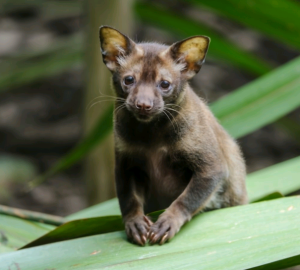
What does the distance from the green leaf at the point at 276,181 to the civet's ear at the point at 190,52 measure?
64 centimetres

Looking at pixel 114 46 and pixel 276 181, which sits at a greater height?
pixel 114 46

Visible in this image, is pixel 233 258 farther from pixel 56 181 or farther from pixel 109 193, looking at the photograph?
pixel 56 181

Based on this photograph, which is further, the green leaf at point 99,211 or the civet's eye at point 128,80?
the green leaf at point 99,211

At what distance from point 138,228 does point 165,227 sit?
0.13 metres

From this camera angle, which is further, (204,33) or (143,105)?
(204,33)

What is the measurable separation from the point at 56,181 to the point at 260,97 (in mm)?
4939

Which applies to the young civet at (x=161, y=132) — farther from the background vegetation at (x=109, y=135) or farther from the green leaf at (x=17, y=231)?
the green leaf at (x=17, y=231)

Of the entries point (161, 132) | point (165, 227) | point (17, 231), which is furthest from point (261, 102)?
point (17, 231)

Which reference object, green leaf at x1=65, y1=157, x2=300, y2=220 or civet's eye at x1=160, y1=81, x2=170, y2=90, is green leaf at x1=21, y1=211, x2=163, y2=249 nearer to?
green leaf at x1=65, y1=157, x2=300, y2=220

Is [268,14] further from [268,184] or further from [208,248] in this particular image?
[208,248]

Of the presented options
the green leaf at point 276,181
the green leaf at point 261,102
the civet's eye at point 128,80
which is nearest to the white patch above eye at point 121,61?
the civet's eye at point 128,80

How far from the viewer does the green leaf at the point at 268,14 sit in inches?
117

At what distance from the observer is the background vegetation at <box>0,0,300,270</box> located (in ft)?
5.95

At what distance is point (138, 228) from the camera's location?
219 cm
